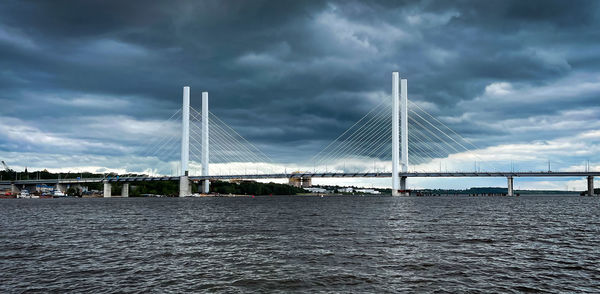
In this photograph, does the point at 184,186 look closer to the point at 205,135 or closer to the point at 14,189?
the point at 205,135

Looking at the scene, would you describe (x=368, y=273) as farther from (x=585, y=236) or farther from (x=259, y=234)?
(x=585, y=236)

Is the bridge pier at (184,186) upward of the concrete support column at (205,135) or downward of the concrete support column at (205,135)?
downward

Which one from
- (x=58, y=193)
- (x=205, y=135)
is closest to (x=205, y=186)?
(x=205, y=135)

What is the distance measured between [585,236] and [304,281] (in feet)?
74.2

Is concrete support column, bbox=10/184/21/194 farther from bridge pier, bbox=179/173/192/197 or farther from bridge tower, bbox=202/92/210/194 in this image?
bridge tower, bbox=202/92/210/194

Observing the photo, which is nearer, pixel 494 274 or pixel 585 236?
pixel 494 274

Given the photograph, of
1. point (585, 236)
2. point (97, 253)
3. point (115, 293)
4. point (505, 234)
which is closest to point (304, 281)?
point (115, 293)

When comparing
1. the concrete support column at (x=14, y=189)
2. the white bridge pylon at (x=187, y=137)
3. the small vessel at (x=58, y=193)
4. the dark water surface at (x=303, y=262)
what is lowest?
the small vessel at (x=58, y=193)

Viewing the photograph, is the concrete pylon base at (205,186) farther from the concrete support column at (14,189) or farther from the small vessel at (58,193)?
the concrete support column at (14,189)

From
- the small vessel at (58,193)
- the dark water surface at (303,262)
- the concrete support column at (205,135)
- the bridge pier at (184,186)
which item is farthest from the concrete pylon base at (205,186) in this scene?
the dark water surface at (303,262)

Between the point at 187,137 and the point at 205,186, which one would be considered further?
the point at 205,186

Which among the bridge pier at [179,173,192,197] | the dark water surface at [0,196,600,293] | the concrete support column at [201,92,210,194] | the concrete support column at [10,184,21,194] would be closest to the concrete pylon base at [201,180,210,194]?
the bridge pier at [179,173,192,197]

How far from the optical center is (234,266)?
58.7ft

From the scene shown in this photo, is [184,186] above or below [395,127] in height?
below
